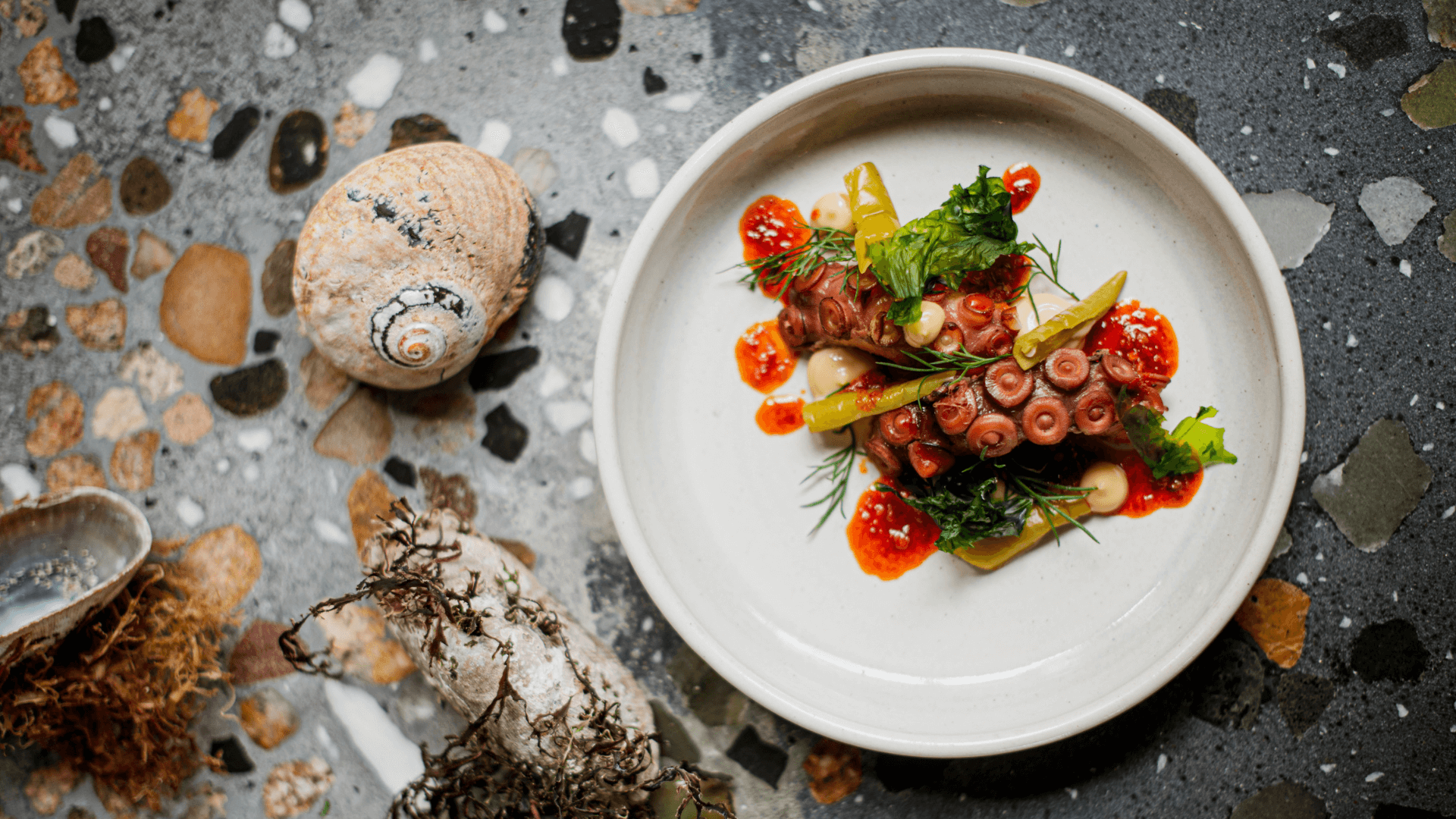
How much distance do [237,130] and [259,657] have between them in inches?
61.4

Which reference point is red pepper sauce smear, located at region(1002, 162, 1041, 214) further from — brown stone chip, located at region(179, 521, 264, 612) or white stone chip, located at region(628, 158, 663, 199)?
brown stone chip, located at region(179, 521, 264, 612)

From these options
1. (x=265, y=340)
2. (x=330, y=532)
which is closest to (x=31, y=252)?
Result: (x=265, y=340)

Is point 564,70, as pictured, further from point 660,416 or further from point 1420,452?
point 1420,452

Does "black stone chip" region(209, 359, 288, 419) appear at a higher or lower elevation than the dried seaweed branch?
higher

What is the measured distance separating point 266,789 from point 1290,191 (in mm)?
3392

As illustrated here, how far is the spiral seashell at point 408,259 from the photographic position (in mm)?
2090

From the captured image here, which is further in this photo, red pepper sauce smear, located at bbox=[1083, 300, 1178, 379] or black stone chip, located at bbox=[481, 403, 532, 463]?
black stone chip, located at bbox=[481, 403, 532, 463]

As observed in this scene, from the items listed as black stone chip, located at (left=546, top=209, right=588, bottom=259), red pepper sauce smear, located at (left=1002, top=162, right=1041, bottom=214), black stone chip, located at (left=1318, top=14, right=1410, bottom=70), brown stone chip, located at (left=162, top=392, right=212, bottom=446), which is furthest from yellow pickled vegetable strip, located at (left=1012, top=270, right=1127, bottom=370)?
brown stone chip, located at (left=162, top=392, right=212, bottom=446)

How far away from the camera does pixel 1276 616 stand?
220 cm

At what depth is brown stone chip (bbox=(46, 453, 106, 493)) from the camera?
2436 millimetres

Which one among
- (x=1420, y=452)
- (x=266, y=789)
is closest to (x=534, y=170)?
(x=266, y=789)

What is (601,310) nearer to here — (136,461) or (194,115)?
(194,115)

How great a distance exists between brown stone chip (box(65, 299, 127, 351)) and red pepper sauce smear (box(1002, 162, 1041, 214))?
8.55ft

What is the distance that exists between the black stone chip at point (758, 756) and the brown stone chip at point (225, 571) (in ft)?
4.93
